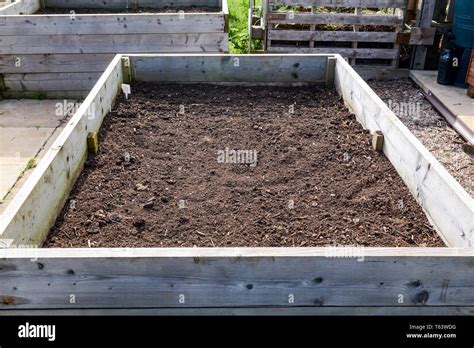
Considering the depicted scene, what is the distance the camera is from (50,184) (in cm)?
282

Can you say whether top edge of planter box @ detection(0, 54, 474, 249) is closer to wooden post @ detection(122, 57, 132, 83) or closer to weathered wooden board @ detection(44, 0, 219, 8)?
wooden post @ detection(122, 57, 132, 83)

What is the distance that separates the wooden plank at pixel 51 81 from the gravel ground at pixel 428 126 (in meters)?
3.88

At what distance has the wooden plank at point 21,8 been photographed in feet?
21.9

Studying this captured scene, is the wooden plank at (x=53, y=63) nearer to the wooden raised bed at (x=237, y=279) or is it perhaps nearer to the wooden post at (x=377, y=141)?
the wooden post at (x=377, y=141)

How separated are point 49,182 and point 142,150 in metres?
0.97

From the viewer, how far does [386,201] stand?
3041 mm

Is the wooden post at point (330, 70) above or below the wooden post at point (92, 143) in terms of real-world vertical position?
above

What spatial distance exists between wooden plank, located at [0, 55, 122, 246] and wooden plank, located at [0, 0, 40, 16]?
11.8ft

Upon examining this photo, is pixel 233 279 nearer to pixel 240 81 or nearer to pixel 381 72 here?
pixel 240 81

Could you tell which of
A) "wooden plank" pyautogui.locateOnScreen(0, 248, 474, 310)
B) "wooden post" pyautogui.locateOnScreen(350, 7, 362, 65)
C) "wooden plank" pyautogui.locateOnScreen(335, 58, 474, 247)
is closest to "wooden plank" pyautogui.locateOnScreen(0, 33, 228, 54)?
"wooden post" pyautogui.locateOnScreen(350, 7, 362, 65)

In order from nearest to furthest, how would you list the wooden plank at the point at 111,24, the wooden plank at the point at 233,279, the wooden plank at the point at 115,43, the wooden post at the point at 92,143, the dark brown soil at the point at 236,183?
the wooden plank at the point at 233,279
the dark brown soil at the point at 236,183
the wooden post at the point at 92,143
the wooden plank at the point at 111,24
the wooden plank at the point at 115,43

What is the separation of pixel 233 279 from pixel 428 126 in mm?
4367

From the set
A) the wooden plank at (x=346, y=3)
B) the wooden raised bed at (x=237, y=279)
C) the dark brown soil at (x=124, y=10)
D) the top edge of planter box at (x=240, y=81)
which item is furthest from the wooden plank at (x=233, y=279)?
the dark brown soil at (x=124, y=10)

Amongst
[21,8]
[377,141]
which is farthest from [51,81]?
[377,141]
